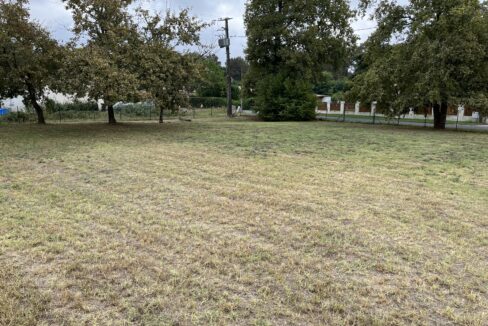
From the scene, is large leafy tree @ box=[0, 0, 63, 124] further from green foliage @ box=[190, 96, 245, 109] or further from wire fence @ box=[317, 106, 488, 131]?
green foliage @ box=[190, 96, 245, 109]

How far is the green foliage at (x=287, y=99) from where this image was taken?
77.4 feet

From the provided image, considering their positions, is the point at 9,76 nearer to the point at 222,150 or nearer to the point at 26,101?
the point at 26,101

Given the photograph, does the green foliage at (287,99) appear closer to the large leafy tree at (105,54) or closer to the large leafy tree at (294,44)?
the large leafy tree at (294,44)

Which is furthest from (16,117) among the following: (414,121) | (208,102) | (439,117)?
(414,121)

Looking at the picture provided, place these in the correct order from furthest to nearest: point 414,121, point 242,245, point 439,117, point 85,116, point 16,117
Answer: point 414,121 < point 85,116 < point 16,117 < point 439,117 < point 242,245

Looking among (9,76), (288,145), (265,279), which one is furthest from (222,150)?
(9,76)

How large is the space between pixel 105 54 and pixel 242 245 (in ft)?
36.6

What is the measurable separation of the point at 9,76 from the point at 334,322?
15.4 m

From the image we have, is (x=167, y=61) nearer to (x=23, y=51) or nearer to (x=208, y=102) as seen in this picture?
(x=23, y=51)

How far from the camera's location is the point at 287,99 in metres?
23.7

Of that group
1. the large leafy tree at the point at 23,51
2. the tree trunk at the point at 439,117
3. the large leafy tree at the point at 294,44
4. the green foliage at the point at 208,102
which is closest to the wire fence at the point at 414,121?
the tree trunk at the point at 439,117

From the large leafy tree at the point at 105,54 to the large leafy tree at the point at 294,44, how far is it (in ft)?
38.3

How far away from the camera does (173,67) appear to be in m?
13.2

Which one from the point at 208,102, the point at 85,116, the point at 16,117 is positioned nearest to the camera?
the point at 16,117
